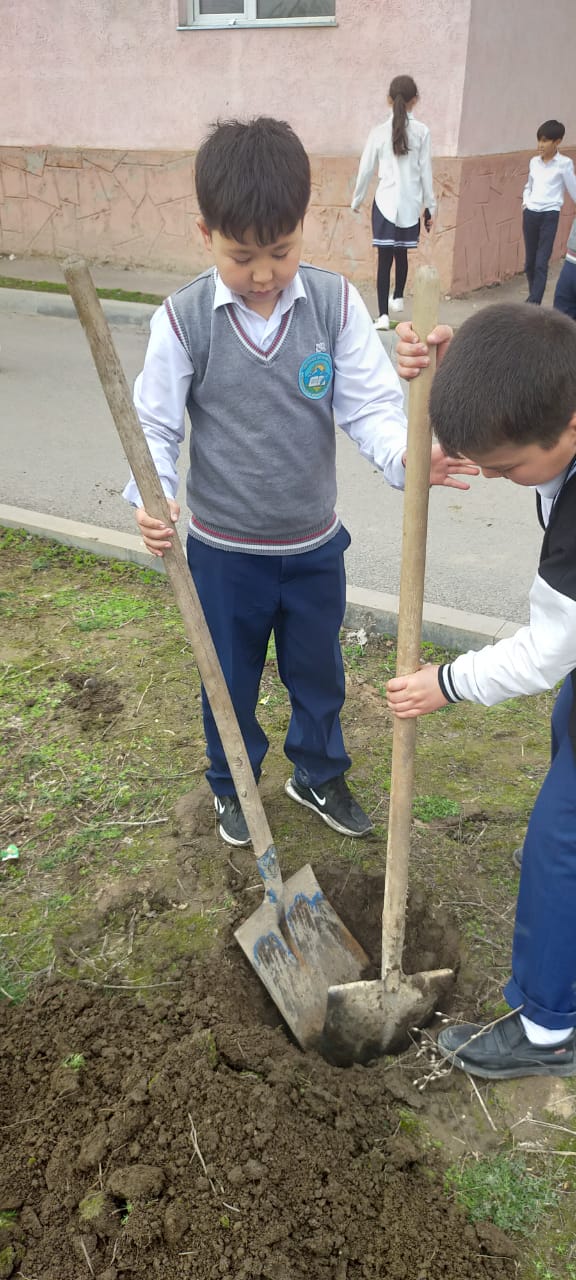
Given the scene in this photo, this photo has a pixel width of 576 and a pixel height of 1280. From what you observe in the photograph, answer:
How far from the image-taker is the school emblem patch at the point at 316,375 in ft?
7.48

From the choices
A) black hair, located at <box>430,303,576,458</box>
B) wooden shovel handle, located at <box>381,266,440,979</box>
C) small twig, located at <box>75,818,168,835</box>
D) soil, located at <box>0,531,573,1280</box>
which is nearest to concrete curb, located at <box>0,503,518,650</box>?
soil, located at <box>0,531,573,1280</box>

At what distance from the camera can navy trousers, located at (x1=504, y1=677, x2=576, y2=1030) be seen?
1.91 metres

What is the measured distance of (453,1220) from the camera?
1899mm

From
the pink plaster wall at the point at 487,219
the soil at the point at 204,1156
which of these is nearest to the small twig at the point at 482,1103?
the soil at the point at 204,1156

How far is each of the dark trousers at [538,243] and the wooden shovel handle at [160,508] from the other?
7.52 metres

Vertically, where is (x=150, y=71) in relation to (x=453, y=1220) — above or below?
above

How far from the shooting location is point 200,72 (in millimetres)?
9891

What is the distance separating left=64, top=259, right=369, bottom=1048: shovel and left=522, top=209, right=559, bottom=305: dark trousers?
7.47 meters

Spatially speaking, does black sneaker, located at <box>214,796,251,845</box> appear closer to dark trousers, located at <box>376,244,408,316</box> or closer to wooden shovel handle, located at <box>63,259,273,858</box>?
wooden shovel handle, located at <box>63,259,273,858</box>

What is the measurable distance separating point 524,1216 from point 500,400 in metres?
1.53

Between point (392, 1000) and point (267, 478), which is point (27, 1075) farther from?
point (267, 478)

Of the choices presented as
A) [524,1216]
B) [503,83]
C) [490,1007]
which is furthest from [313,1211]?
[503,83]

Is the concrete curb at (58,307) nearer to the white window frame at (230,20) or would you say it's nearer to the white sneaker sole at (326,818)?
the white window frame at (230,20)

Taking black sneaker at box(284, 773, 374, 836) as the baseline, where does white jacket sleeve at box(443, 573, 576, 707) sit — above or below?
above
